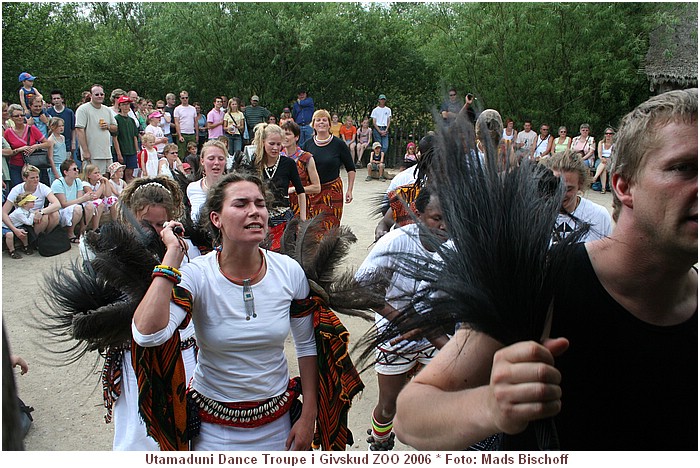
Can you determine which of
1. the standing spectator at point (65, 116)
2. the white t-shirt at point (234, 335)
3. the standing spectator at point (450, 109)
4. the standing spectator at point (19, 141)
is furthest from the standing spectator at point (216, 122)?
the standing spectator at point (450, 109)

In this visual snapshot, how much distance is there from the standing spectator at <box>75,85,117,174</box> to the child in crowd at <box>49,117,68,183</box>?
51cm

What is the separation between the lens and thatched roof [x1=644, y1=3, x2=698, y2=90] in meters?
15.3

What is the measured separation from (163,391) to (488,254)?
1727 millimetres

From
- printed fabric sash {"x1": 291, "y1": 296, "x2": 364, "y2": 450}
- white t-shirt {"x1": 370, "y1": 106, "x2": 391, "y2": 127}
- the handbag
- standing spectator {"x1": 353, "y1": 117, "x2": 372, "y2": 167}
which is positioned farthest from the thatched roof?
printed fabric sash {"x1": 291, "y1": 296, "x2": 364, "y2": 450}

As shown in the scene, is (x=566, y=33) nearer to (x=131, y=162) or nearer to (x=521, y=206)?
(x=131, y=162)

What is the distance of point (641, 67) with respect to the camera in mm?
17359

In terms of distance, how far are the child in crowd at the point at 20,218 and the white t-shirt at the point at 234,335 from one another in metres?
6.84

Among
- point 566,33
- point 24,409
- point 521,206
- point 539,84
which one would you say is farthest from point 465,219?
point 566,33

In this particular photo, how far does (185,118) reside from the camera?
14648 millimetres

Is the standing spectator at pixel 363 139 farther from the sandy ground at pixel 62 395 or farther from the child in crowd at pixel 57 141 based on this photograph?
the sandy ground at pixel 62 395

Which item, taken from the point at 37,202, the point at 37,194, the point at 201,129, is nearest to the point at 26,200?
the point at 37,202

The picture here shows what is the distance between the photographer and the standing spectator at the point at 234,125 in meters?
15.0

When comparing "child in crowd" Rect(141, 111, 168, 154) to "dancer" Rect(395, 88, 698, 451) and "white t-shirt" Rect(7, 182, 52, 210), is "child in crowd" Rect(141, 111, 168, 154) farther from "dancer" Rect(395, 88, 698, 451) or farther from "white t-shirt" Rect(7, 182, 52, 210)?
"dancer" Rect(395, 88, 698, 451)

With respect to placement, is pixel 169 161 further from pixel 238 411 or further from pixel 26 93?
pixel 238 411
